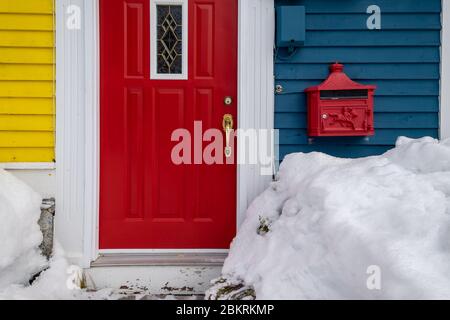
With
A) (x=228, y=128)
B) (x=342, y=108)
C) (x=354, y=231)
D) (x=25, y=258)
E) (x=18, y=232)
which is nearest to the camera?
(x=354, y=231)

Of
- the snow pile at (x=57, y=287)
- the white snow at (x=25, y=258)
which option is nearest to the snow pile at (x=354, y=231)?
the snow pile at (x=57, y=287)

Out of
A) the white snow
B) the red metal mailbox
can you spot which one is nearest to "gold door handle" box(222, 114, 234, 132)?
the red metal mailbox

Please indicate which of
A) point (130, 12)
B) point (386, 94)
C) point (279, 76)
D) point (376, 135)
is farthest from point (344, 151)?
point (130, 12)

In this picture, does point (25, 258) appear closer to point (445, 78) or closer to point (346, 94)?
point (346, 94)

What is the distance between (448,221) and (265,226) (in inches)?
42.5

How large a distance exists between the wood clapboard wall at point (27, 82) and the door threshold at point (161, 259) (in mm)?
836

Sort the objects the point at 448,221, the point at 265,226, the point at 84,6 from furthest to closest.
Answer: the point at 84,6 < the point at 265,226 < the point at 448,221

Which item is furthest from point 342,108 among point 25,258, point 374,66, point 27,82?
point 25,258

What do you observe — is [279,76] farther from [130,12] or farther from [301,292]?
[301,292]

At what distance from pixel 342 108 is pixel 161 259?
5.55ft

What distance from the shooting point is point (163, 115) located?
3.06 m

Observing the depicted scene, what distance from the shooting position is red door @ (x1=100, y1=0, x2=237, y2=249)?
3035 mm

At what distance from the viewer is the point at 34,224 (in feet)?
8.93

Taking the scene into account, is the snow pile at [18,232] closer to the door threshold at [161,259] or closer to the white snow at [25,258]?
the white snow at [25,258]
